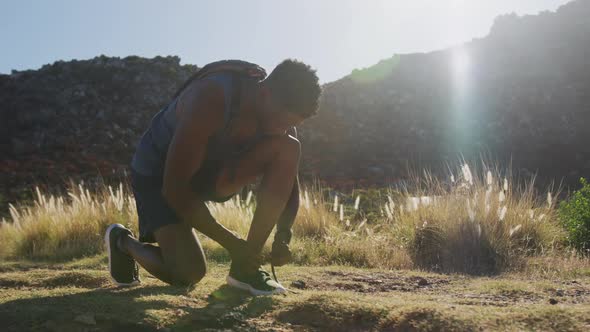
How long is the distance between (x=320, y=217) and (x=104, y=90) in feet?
58.6

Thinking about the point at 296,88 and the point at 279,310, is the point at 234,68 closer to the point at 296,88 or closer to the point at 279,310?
the point at 296,88

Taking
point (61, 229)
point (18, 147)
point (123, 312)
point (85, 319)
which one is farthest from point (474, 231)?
point (18, 147)

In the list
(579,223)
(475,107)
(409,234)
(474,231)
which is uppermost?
(475,107)

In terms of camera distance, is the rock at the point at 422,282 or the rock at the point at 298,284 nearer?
the rock at the point at 298,284

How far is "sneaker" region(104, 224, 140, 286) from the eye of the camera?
10.8ft

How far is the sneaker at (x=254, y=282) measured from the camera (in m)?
2.85

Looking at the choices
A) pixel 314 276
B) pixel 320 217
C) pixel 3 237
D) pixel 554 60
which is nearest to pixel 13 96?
pixel 3 237

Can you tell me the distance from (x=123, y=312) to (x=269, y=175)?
105 cm

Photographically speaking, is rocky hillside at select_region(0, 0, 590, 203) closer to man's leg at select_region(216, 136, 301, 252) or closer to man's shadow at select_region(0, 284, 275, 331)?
man's leg at select_region(216, 136, 301, 252)

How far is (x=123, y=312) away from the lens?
2365 millimetres

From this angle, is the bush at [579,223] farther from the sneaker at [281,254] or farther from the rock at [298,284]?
the sneaker at [281,254]

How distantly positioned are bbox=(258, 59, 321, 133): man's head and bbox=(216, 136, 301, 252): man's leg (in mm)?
170

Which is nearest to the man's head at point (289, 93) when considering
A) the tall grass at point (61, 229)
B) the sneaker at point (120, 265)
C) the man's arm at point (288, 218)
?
the man's arm at point (288, 218)

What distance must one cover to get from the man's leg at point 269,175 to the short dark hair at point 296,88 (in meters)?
0.28
